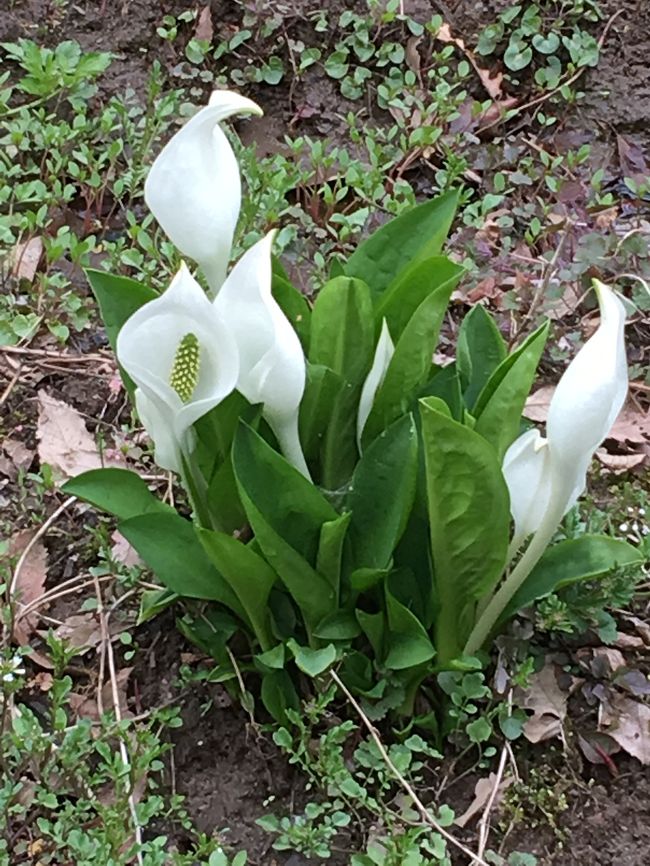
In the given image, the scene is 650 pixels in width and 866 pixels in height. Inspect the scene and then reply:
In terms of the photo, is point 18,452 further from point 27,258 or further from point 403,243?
point 403,243

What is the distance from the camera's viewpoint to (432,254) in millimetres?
1317

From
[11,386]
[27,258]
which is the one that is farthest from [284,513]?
[27,258]

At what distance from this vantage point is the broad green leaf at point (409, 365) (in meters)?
1.17

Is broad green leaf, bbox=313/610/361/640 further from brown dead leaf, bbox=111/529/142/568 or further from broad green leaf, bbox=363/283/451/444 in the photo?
brown dead leaf, bbox=111/529/142/568

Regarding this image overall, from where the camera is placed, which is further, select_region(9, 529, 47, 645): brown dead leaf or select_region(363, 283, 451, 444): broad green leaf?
select_region(9, 529, 47, 645): brown dead leaf

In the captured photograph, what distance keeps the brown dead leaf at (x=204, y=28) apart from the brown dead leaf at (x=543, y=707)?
181cm

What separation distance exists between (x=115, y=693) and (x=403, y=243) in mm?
654

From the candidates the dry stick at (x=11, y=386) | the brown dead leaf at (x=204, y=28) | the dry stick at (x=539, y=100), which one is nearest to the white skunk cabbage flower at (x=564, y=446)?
the dry stick at (x=11, y=386)

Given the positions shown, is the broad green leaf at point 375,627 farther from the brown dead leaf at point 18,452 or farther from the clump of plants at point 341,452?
the brown dead leaf at point 18,452

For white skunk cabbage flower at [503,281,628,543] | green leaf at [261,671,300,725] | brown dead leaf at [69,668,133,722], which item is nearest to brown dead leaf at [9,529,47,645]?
brown dead leaf at [69,668,133,722]

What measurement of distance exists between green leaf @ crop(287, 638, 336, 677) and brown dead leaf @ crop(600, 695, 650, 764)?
1.30ft

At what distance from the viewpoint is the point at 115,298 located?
4.18ft

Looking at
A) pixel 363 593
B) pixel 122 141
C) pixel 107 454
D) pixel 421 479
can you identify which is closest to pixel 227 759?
pixel 363 593

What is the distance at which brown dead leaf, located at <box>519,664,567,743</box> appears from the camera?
1353 mm
